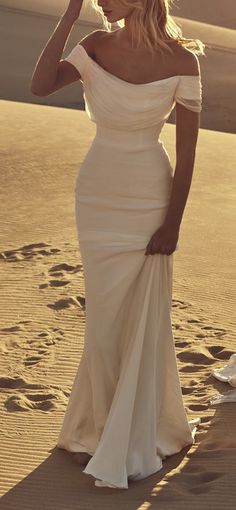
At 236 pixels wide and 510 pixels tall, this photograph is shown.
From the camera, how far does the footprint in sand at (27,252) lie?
9711 mm

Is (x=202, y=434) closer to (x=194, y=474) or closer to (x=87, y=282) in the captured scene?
(x=194, y=474)

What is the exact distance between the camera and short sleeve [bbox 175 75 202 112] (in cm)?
464

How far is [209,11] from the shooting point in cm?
6247

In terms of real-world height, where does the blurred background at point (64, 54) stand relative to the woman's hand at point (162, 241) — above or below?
below

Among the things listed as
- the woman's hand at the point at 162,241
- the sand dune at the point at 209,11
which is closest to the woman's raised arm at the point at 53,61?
the woman's hand at the point at 162,241

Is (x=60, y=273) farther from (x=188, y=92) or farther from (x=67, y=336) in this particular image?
(x=188, y=92)

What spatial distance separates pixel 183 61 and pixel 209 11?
195 feet

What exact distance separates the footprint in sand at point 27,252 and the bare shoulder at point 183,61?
5161 mm

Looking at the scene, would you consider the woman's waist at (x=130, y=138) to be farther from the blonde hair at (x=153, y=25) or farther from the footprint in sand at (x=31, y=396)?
the footprint in sand at (x=31, y=396)

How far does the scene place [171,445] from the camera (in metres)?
5.24

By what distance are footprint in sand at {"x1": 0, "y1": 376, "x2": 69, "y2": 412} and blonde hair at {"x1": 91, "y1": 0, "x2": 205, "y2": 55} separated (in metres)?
2.22

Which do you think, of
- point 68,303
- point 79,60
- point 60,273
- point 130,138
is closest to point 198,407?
point 130,138

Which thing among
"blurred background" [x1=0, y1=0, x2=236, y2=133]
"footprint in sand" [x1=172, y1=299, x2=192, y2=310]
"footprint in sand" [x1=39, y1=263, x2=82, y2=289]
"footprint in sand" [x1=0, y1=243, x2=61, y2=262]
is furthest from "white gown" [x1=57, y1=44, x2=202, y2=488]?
"blurred background" [x1=0, y1=0, x2=236, y2=133]

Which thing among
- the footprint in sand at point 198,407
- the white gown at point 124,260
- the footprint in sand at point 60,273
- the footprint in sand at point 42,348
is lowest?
the footprint in sand at point 60,273
